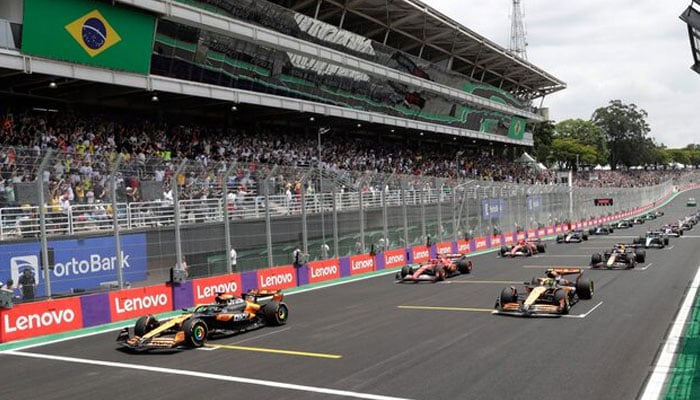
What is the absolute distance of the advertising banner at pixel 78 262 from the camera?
14.2 m

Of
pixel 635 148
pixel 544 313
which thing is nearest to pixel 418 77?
pixel 544 313

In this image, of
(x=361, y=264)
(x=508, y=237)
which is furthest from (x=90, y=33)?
(x=508, y=237)

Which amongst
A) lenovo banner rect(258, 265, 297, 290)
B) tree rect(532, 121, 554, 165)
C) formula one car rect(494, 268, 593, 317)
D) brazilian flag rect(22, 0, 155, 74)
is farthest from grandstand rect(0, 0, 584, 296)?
tree rect(532, 121, 554, 165)

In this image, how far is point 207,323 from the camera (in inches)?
500

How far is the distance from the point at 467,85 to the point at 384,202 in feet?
119

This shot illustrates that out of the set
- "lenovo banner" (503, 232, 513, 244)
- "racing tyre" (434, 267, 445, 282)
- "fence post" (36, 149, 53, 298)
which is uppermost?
"fence post" (36, 149, 53, 298)

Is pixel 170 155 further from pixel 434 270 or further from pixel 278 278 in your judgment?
pixel 434 270

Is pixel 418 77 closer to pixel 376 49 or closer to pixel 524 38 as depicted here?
pixel 376 49

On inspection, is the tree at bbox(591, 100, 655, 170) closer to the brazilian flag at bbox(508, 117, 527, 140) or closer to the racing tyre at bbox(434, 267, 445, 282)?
the brazilian flag at bbox(508, 117, 527, 140)

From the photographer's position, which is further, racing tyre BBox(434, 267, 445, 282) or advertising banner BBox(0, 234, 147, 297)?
racing tyre BBox(434, 267, 445, 282)

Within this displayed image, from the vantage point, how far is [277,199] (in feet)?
69.4

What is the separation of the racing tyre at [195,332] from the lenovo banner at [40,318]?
3.79 metres

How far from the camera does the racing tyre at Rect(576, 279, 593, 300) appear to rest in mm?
15758

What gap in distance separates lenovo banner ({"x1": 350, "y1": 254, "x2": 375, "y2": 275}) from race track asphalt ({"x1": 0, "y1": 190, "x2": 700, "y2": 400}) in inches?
269
